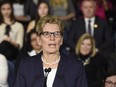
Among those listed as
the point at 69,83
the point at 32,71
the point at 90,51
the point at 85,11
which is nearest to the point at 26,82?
the point at 32,71

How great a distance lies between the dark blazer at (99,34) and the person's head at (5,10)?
1.11 m

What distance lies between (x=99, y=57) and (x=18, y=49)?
1333 mm

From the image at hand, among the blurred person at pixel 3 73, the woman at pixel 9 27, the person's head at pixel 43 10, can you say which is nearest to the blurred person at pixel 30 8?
the person's head at pixel 43 10

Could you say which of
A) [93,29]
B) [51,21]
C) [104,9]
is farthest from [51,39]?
[104,9]

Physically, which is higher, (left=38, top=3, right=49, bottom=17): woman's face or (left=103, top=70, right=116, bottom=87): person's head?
(left=38, top=3, right=49, bottom=17): woman's face

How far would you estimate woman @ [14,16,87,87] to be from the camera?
4027 mm

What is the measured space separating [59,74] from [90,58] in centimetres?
290

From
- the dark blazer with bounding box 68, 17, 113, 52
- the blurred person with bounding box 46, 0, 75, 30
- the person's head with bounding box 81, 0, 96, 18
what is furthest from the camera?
the blurred person with bounding box 46, 0, 75, 30

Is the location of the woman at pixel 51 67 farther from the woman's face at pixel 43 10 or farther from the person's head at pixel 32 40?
the woman's face at pixel 43 10

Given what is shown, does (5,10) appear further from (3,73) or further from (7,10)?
(3,73)

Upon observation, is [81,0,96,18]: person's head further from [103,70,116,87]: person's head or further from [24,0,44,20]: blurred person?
[103,70,116,87]: person's head

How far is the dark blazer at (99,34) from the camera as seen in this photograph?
7848 millimetres

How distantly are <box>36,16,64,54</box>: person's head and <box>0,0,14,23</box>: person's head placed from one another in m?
3.67

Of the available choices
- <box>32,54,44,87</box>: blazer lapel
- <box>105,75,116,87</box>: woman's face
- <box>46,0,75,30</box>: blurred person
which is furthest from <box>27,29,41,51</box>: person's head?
<box>32,54,44,87</box>: blazer lapel
